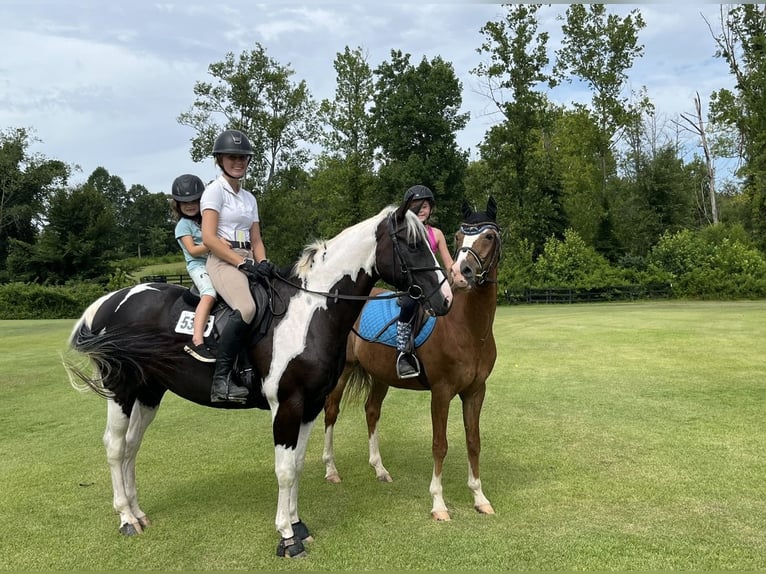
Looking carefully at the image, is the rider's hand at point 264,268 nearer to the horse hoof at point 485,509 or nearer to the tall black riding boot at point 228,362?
the tall black riding boot at point 228,362

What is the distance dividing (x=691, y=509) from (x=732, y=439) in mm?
2346

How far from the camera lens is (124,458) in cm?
452

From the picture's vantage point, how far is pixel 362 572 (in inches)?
142

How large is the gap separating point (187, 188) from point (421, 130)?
126 ft

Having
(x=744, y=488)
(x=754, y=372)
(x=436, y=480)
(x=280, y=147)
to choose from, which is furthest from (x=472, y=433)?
(x=280, y=147)

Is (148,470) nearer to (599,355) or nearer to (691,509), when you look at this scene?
(691,509)

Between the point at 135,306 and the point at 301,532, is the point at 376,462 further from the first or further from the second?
the point at 135,306

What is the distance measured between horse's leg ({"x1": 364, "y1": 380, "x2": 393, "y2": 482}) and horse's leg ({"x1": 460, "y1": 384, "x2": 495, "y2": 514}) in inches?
38.3

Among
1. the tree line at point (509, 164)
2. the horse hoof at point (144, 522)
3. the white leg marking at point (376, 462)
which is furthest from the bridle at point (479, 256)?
the tree line at point (509, 164)

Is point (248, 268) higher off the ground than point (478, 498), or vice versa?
point (248, 268)

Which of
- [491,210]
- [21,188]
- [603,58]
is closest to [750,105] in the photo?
[603,58]

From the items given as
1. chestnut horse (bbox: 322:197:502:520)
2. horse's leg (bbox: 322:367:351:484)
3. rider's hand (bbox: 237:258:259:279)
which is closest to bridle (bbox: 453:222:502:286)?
chestnut horse (bbox: 322:197:502:520)

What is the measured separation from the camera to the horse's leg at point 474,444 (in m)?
4.62

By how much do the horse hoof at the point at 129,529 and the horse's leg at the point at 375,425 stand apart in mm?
2198
